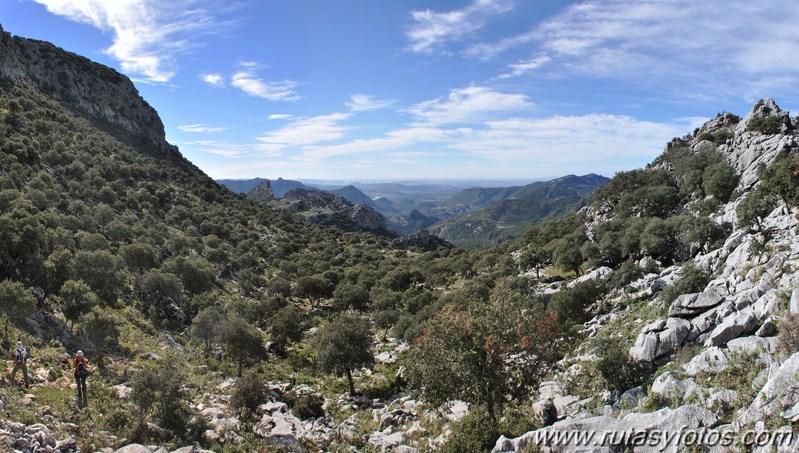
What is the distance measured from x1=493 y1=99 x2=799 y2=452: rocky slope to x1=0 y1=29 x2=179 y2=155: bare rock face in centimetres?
14372

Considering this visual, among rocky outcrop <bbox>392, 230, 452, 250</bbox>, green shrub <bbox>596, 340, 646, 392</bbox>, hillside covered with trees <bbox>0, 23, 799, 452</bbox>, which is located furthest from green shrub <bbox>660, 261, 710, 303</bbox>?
rocky outcrop <bbox>392, 230, 452, 250</bbox>

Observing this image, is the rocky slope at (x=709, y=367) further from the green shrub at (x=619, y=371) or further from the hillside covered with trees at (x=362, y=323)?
the green shrub at (x=619, y=371)

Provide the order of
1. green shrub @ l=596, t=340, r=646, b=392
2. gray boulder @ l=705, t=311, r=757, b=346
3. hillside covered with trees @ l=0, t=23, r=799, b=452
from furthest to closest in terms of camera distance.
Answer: green shrub @ l=596, t=340, r=646, b=392, hillside covered with trees @ l=0, t=23, r=799, b=452, gray boulder @ l=705, t=311, r=757, b=346

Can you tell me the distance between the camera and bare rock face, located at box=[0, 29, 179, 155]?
11722 cm

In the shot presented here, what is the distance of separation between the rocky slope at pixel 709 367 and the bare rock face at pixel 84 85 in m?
144

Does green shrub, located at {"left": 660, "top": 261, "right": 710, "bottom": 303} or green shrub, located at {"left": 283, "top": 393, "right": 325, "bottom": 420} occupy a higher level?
green shrub, located at {"left": 660, "top": 261, "right": 710, "bottom": 303}

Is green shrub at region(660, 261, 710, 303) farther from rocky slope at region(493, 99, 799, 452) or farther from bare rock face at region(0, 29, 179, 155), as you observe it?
bare rock face at region(0, 29, 179, 155)

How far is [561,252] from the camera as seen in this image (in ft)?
224

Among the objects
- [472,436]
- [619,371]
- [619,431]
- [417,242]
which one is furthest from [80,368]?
[417,242]

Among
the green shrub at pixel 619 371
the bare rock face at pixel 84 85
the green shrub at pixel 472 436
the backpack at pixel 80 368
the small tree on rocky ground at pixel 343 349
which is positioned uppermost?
the bare rock face at pixel 84 85

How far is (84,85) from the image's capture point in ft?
448

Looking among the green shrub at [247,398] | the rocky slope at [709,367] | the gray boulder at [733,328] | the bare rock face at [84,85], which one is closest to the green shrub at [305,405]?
the green shrub at [247,398]

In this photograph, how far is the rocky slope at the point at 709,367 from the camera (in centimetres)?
1285

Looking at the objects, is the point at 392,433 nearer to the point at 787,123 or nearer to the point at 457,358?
the point at 457,358
